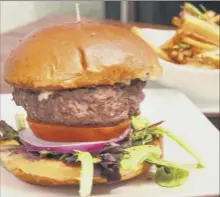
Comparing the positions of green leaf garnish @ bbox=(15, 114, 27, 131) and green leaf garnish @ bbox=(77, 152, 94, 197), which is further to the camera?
green leaf garnish @ bbox=(15, 114, 27, 131)

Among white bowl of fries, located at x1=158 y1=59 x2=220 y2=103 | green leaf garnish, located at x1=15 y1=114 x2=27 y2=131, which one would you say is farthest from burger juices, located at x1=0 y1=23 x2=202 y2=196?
white bowl of fries, located at x1=158 y1=59 x2=220 y2=103

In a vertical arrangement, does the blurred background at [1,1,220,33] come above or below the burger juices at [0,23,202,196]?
below

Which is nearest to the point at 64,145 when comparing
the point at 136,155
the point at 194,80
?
the point at 136,155

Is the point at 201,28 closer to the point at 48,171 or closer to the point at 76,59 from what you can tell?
the point at 76,59

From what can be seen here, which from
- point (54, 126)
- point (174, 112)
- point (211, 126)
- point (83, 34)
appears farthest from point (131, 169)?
Result: point (174, 112)

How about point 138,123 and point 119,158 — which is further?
point 138,123

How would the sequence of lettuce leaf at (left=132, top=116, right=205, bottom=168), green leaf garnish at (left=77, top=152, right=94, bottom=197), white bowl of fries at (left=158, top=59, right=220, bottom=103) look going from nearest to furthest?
1. green leaf garnish at (left=77, top=152, right=94, bottom=197)
2. lettuce leaf at (left=132, top=116, right=205, bottom=168)
3. white bowl of fries at (left=158, top=59, right=220, bottom=103)

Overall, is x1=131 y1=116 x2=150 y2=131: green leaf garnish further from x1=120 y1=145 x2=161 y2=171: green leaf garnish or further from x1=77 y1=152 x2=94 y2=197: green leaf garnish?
x1=77 y1=152 x2=94 y2=197: green leaf garnish

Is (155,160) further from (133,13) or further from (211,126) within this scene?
(133,13)
